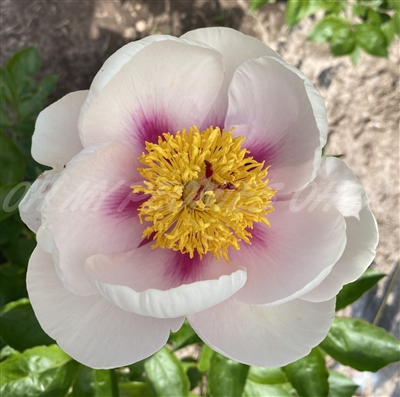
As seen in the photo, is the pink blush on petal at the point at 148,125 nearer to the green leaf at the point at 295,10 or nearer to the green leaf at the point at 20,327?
the green leaf at the point at 20,327

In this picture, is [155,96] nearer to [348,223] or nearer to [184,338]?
[348,223]

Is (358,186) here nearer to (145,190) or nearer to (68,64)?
(145,190)

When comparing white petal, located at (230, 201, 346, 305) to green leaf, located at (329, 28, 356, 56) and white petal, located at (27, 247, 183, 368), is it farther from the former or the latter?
green leaf, located at (329, 28, 356, 56)

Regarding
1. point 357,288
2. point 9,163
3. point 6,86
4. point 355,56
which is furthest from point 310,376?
point 355,56

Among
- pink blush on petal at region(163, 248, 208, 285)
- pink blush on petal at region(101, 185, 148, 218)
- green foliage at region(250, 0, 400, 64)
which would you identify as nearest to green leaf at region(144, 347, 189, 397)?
pink blush on petal at region(163, 248, 208, 285)

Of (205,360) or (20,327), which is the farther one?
(205,360)

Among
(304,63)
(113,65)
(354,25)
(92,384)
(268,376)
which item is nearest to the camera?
(113,65)

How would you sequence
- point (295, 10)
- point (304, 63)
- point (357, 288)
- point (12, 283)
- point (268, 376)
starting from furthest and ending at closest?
point (304, 63)
point (295, 10)
point (12, 283)
point (268, 376)
point (357, 288)
